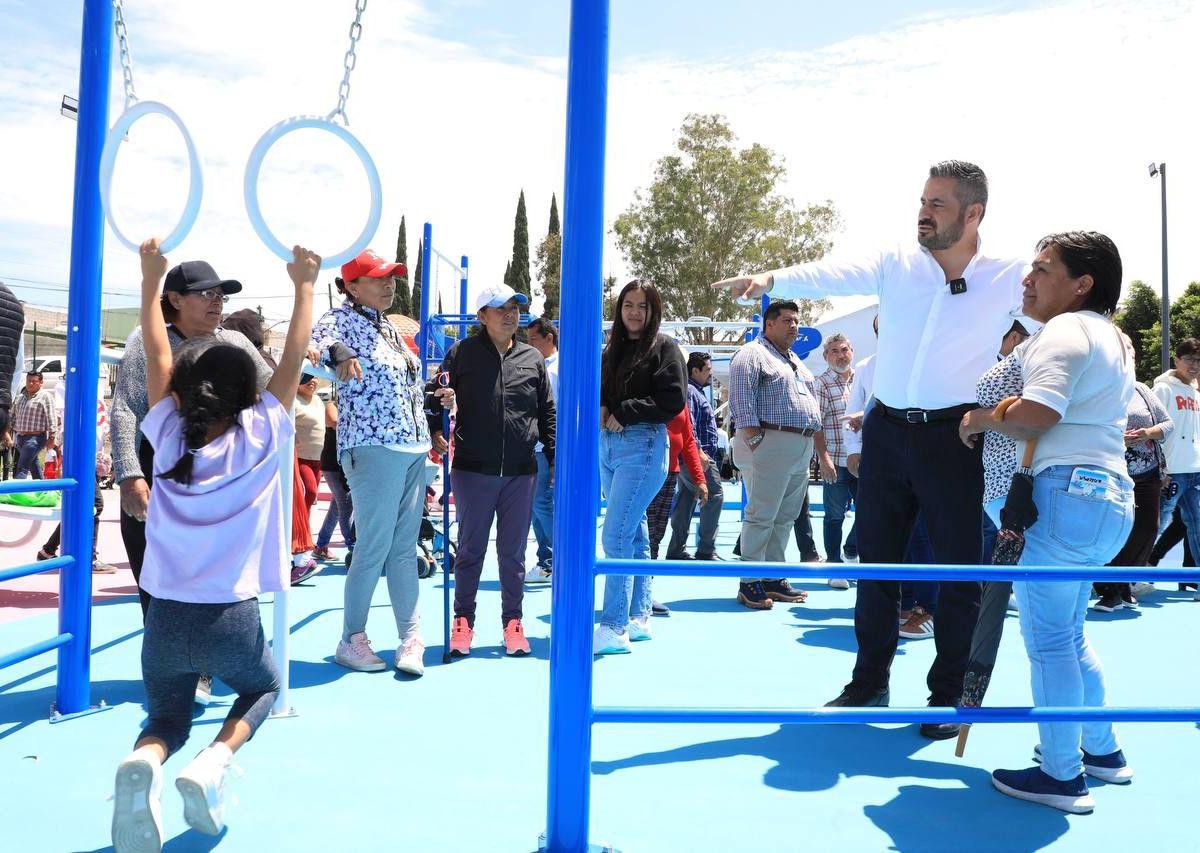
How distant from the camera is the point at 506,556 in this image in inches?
196

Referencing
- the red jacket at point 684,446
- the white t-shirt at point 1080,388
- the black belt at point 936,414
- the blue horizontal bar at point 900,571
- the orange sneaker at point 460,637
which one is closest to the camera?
the blue horizontal bar at point 900,571

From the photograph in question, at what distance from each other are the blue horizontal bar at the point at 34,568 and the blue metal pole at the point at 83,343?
8cm

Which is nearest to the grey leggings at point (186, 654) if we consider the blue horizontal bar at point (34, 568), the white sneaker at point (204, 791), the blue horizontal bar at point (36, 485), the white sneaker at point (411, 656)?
the white sneaker at point (204, 791)

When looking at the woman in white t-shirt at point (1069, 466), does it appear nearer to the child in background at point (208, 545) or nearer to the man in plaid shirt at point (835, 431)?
the child in background at point (208, 545)

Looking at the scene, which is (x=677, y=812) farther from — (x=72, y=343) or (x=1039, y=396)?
(x=72, y=343)

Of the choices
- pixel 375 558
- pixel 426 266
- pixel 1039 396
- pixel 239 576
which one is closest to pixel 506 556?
pixel 375 558

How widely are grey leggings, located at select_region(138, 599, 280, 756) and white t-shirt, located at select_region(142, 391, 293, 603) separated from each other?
51 mm

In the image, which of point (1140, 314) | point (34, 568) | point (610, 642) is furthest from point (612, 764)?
point (1140, 314)

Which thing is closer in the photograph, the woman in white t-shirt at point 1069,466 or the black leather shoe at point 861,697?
the woman in white t-shirt at point 1069,466

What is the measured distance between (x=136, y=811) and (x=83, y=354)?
7.02 ft

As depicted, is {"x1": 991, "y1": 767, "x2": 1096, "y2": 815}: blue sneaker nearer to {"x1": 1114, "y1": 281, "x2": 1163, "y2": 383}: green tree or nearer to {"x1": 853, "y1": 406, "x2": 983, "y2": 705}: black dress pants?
{"x1": 853, "y1": 406, "x2": 983, "y2": 705}: black dress pants

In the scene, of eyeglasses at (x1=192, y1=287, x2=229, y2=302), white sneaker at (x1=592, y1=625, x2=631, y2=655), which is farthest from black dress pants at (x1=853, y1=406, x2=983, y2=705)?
eyeglasses at (x1=192, y1=287, x2=229, y2=302)

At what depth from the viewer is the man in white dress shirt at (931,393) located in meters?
3.59

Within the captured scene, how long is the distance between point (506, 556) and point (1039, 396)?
2.86 metres
